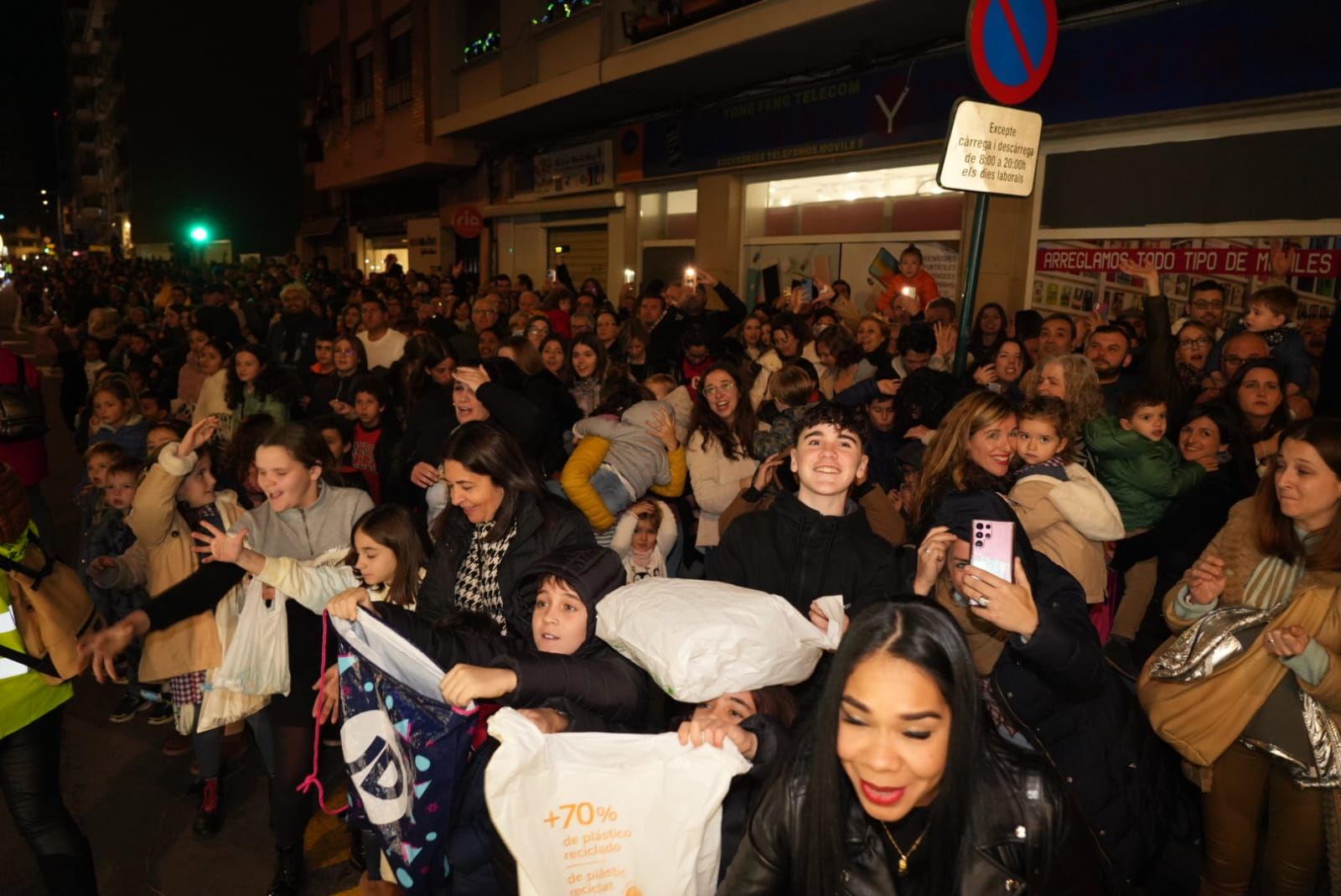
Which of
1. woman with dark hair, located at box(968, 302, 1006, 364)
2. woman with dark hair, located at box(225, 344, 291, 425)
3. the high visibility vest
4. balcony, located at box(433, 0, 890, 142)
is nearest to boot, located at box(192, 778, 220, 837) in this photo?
the high visibility vest

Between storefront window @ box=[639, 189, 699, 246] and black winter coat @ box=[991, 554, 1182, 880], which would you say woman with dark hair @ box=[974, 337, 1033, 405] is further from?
storefront window @ box=[639, 189, 699, 246]

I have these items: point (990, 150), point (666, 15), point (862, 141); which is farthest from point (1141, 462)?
point (666, 15)

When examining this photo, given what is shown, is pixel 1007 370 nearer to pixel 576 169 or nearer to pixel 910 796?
pixel 910 796

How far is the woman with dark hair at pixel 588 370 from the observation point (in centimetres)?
652

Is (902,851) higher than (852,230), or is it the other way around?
(852,230)

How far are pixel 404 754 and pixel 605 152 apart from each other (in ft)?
48.2

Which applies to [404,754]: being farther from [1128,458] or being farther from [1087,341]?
[1087,341]

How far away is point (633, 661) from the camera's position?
245 cm

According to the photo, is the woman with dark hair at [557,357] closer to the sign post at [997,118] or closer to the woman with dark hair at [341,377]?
the woman with dark hair at [341,377]

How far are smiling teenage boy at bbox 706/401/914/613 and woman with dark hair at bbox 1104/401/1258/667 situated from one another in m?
2.05

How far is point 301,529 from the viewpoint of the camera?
3650 mm

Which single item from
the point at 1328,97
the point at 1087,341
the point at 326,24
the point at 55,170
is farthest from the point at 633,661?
the point at 55,170

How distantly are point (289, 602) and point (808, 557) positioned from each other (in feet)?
6.70

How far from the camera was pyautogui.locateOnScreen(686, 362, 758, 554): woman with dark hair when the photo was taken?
4.88 meters
